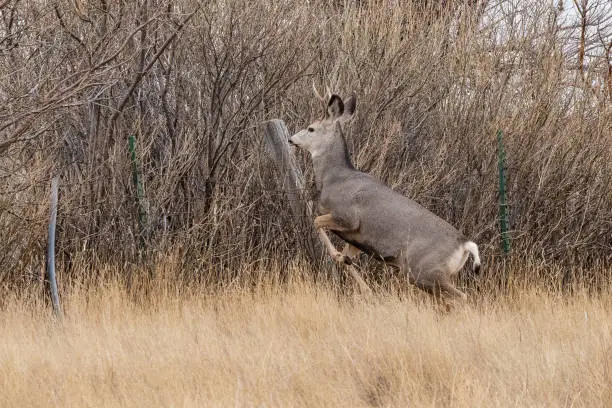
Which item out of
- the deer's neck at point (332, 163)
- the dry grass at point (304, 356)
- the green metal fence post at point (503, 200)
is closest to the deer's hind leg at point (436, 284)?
the dry grass at point (304, 356)

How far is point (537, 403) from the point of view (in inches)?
198

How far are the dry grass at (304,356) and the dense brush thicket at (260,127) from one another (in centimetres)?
163

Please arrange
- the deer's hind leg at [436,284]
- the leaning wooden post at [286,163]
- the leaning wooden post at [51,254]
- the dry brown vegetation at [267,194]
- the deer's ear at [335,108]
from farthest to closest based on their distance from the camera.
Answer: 1. the leaning wooden post at [286,163]
2. the deer's ear at [335,108]
3. the deer's hind leg at [436,284]
4. the leaning wooden post at [51,254]
5. the dry brown vegetation at [267,194]

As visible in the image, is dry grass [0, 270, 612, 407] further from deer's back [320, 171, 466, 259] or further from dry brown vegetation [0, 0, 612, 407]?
deer's back [320, 171, 466, 259]

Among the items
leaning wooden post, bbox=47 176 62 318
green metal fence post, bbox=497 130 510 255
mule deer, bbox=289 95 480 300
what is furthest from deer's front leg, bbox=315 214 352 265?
green metal fence post, bbox=497 130 510 255

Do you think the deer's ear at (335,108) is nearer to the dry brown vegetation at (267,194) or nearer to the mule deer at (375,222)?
the mule deer at (375,222)

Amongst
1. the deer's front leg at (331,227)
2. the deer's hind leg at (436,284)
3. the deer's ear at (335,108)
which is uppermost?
the deer's ear at (335,108)

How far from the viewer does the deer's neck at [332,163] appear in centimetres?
887

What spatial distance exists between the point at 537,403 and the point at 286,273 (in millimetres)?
5241

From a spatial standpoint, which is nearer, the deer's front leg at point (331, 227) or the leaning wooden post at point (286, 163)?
the deer's front leg at point (331, 227)

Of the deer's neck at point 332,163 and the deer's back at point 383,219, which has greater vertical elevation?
the deer's neck at point 332,163

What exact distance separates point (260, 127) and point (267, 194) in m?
0.79

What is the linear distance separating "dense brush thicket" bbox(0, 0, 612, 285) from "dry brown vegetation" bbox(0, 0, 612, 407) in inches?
1.2

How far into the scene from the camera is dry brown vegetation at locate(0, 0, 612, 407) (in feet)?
19.9
